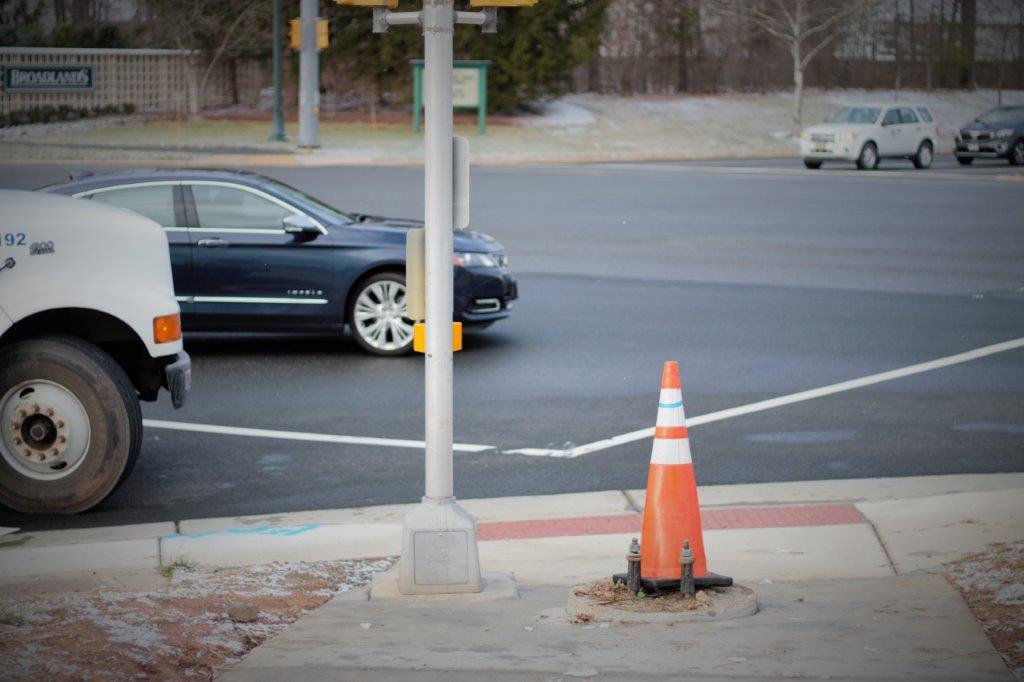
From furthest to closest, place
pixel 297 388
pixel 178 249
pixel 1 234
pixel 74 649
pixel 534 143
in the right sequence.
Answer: pixel 534 143
pixel 178 249
pixel 297 388
pixel 1 234
pixel 74 649

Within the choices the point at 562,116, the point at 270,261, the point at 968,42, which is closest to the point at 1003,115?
the point at 562,116

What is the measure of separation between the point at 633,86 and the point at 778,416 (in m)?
49.1

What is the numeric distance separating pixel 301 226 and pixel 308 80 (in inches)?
1031

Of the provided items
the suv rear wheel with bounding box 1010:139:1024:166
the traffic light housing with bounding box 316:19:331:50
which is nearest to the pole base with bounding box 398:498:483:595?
the traffic light housing with bounding box 316:19:331:50

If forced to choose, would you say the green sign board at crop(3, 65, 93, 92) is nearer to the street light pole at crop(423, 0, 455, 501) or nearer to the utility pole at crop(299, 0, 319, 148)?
the utility pole at crop(299, 0, 319, 148)

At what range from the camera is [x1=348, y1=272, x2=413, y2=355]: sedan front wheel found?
13.2 metres

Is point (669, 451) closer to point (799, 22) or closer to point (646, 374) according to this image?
point (646, 374)

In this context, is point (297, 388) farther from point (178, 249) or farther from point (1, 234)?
point (1, 234)

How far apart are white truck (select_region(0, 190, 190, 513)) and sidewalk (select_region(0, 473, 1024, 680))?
0.53 m

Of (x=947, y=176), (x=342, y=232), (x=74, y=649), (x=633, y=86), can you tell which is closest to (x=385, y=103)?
(x=633, y=86)

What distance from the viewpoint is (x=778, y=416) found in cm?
1075

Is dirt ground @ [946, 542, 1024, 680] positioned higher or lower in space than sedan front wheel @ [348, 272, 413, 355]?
lower

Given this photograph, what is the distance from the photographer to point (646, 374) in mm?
12305

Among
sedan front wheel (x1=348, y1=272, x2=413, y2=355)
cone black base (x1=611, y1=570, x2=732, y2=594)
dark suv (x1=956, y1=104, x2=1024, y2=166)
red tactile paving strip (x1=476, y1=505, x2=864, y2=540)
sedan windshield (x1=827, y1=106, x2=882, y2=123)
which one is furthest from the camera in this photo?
dark suv (x1=956, y1=104, x2=1024, y2=166)
